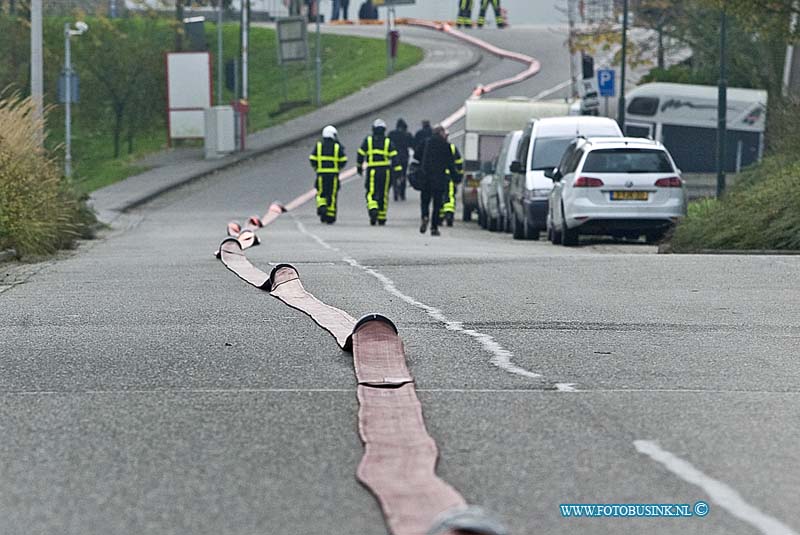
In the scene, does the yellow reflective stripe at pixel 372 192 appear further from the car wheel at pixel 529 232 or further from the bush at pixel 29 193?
the bush at pixel 29 193

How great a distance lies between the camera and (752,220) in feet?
71.4

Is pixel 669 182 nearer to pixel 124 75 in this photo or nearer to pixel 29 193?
pixel 29 193

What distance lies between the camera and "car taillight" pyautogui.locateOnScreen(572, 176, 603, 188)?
2414 centimetres

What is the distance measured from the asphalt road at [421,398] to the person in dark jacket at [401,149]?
75.0 feet

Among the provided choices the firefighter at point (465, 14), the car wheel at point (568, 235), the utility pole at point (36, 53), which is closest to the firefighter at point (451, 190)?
the car wheel at point (568, 235)

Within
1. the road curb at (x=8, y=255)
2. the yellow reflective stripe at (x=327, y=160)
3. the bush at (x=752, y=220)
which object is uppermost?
the bush at (x=752, y=220)

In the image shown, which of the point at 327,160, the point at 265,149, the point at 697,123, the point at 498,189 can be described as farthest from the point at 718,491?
the point at 265,149

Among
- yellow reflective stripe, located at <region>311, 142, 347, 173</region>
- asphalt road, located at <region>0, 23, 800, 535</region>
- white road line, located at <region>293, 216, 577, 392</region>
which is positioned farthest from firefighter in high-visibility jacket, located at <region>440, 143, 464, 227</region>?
asphalt road, located at <region>0, 23, 800, 535</region>

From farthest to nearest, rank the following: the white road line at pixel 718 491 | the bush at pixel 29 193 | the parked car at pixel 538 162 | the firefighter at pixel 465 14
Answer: the firefighter at pixel 465 14 → the parked car at pixel 538 162 → the bush at pixel 29 193 → the white road line at pixel 718 491

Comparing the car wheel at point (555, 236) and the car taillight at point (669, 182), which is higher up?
the car taillight at point (669, 182)

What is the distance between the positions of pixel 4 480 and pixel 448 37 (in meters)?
76.1

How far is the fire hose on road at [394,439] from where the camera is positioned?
548 centimetres

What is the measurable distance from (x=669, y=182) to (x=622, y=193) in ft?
2.20

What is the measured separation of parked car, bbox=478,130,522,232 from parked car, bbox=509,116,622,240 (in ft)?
1.89
